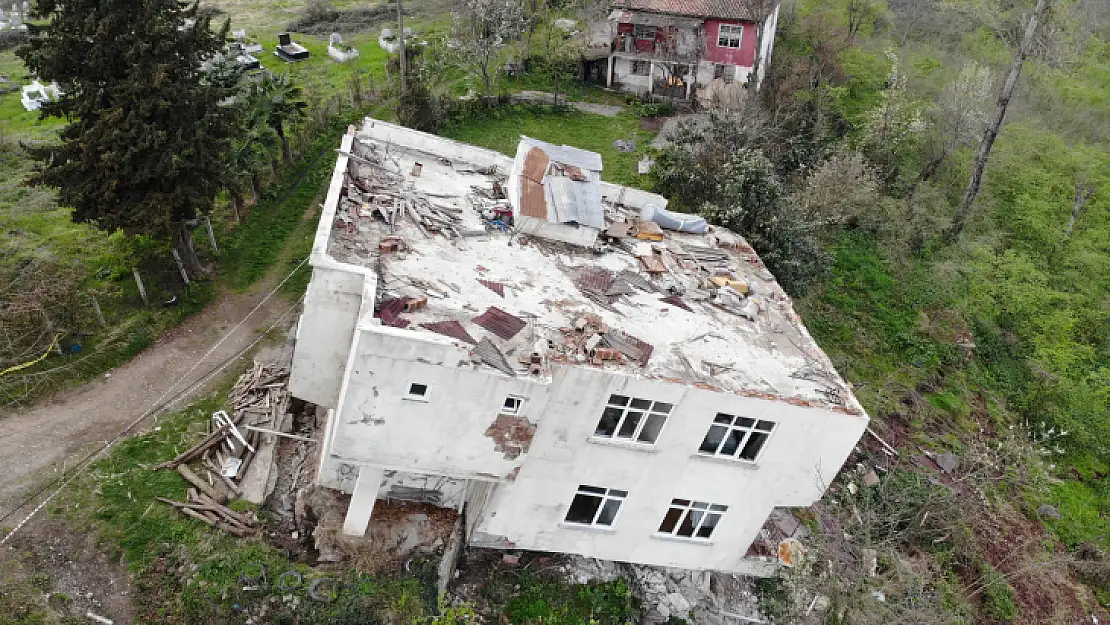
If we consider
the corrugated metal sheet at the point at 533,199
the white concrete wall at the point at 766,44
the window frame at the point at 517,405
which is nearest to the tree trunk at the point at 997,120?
the white concrete wall at the point at 766,44

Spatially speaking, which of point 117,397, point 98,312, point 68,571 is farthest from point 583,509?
point 98,312

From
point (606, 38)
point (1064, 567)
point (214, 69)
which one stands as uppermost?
point (606, 38)

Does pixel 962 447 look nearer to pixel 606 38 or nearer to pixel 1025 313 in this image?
pixel 1025 313

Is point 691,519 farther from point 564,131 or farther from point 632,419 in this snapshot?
point 564,131

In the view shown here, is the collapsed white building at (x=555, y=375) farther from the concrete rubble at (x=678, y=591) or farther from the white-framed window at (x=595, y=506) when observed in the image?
the concrete rubble at (x=678, y=591)

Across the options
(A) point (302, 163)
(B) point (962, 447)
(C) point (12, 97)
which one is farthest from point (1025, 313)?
(C) point (12, 97)

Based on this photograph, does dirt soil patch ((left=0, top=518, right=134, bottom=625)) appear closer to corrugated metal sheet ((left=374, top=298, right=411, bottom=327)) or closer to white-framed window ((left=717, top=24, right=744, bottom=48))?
corrugated metal sheet ((left=374, top=298, right=411, bottom=327))

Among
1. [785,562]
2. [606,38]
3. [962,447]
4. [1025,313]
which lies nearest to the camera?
[785,562]

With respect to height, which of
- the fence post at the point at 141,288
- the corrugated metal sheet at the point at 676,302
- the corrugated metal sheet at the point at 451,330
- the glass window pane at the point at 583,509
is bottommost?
the fence post at the point at 141,288
